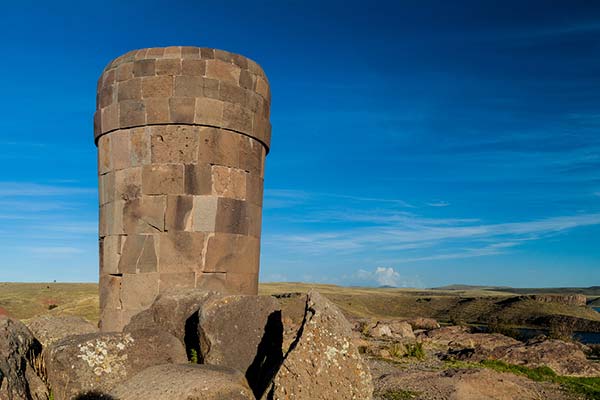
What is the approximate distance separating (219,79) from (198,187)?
181 cm

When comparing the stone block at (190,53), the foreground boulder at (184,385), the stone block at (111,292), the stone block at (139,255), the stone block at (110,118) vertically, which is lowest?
the foreground boulder at (184,385)

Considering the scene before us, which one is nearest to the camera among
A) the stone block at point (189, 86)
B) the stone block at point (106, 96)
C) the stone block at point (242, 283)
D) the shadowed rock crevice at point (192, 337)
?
the shadowed rock crevice at point (192, 337)

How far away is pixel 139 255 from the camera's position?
8.00 meters

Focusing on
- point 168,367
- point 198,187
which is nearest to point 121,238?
point 198,187

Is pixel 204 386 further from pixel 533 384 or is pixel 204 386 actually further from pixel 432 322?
pixel 432 322

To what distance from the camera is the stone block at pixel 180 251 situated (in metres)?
7.85

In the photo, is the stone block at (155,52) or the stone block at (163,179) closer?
the stone block at (163,179)

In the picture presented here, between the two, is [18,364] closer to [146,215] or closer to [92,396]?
[92,396]

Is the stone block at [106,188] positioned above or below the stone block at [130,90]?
below

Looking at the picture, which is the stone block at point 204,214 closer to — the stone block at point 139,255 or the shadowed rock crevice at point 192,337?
the stone block at point 139,255

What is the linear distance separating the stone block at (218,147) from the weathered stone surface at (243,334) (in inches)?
115

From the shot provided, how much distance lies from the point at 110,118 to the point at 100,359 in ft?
15.1

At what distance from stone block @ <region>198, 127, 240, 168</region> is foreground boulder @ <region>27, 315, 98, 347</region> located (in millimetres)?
2934

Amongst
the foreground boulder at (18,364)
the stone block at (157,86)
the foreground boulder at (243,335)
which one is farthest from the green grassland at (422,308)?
the foreground boulder at (243,335)
